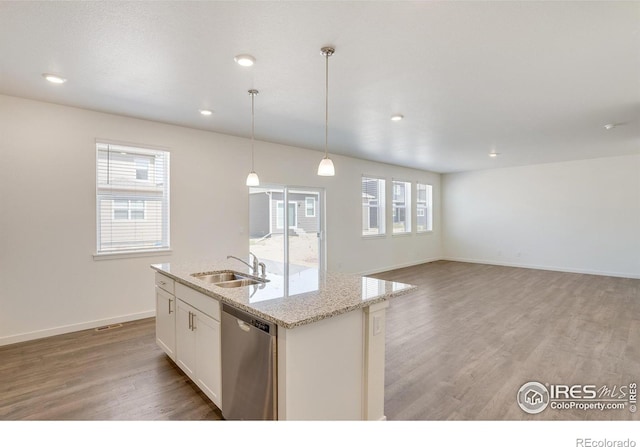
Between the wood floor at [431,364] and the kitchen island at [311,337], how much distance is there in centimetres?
39

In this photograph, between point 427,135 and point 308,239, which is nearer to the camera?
point 427,135

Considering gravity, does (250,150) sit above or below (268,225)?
above

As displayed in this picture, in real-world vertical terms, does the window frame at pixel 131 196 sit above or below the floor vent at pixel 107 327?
above

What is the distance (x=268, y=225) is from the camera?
225 inches

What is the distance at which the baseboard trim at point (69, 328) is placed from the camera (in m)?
3.43

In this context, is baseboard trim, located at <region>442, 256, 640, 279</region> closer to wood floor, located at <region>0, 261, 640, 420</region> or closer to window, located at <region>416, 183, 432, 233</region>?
window, located at <region>416, 183, 432, 233</region>

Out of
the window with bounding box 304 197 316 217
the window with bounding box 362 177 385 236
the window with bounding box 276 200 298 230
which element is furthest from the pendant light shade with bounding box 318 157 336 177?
the window with bounding box 362 177 385 236

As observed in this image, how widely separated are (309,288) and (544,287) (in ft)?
18.9

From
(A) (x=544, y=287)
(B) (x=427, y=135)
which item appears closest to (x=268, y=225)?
(B) (x=427, y=135)

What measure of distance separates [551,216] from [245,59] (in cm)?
819

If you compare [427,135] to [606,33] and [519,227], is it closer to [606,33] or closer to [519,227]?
[606,33]

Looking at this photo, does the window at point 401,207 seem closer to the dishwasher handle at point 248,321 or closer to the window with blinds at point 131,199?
the window with blinds at point 131,199

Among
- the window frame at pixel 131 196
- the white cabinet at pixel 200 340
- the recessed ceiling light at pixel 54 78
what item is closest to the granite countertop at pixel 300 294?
the white cabinet at pixel 200 340

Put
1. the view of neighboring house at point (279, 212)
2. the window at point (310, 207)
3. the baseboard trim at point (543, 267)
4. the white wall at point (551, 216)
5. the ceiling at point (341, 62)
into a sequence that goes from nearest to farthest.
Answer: the ceiling at point (341, 62) → the view of neighboring house at point (279, 212) → the window at point (310, 207) → the white wall at point (551, 216) → the baseboard trim at point (543, 267)
